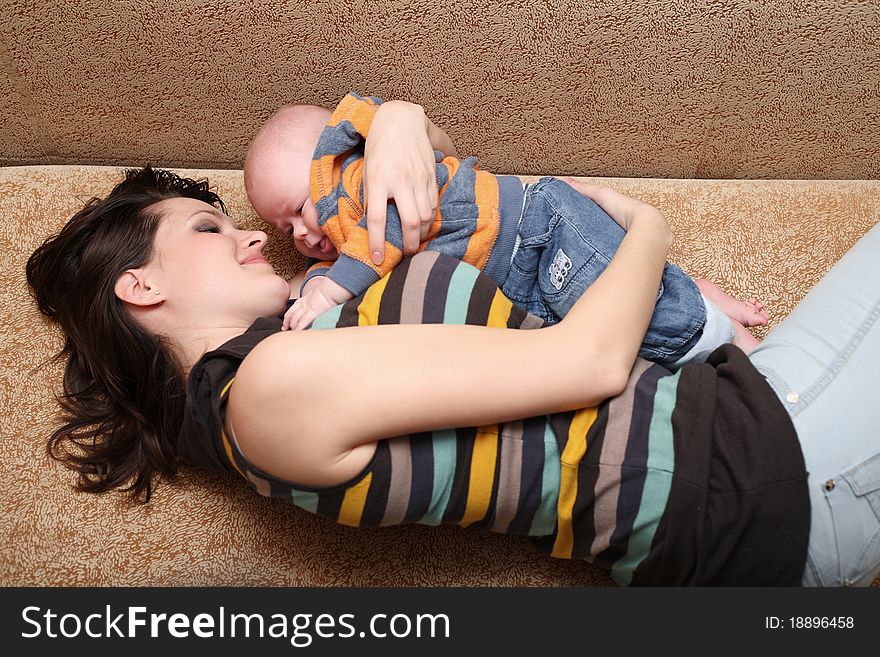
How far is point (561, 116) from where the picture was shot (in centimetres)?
132

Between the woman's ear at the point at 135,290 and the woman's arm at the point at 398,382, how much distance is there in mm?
286

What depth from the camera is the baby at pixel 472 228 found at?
105 centimetres

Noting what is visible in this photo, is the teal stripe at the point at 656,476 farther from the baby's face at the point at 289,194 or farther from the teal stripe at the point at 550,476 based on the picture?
the baby's face at the point at 289,194

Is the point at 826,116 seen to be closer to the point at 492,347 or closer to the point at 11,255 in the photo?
the point at 492,347

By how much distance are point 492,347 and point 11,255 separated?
0.91 m

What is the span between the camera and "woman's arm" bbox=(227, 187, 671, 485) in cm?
77

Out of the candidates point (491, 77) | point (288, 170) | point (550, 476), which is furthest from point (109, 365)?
point (491, 77)

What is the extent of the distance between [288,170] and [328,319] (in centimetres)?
30

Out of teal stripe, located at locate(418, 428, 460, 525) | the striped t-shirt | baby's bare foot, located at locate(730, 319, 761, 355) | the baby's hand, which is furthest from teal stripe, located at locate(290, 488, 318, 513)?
baby's bare foot, located at locate(730, 319, 761, 355)

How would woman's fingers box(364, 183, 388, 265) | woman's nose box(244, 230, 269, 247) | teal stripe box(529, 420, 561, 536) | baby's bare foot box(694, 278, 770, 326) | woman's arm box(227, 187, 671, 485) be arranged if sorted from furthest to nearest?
1. baby's bare foot box(694, 278, 770, 326)
2. woman's nose box(244, 230, 269, 247)
3. woman's fingers box(364, 183, 388, 265)
4. teal stripe box(529, 420, 561, 536)
5. woman's arm box(227, 187, 671, 485)

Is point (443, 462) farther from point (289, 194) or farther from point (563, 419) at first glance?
point (289, 194)

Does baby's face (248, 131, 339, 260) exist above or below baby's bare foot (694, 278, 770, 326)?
above

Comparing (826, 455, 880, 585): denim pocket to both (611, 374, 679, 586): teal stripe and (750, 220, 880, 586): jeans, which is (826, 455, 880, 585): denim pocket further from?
(611, 374, 679, 586): teal stripe

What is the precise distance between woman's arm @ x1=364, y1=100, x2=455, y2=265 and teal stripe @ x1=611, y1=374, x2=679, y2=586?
0.40 metres
